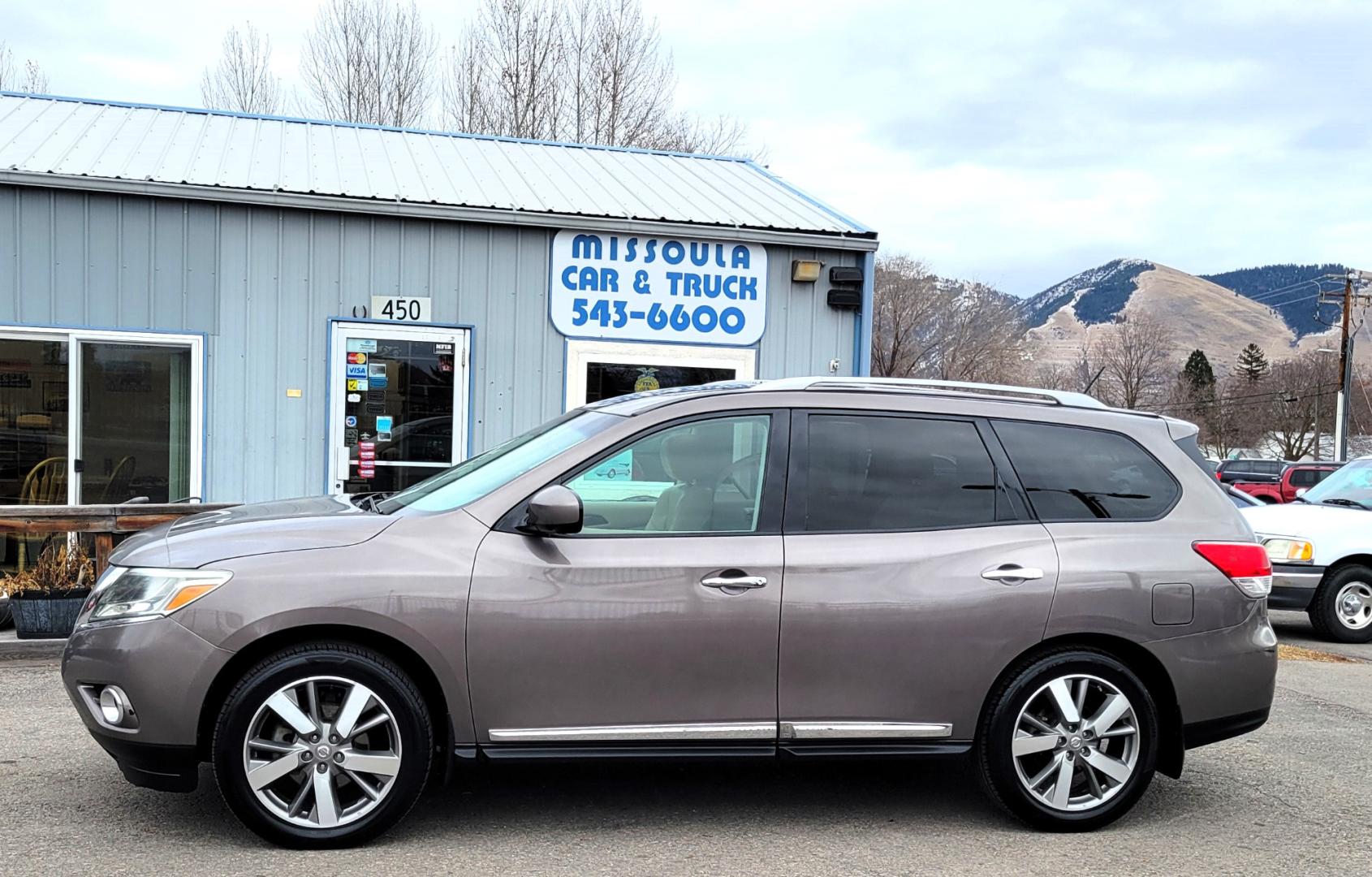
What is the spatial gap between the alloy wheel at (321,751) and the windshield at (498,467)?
76cm

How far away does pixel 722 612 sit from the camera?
4.29 metres

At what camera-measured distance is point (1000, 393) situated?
494 cm

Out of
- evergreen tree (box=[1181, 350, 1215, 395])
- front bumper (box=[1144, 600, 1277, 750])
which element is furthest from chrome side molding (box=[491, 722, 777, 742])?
evergreen tree (box=[1181, 350, 1215, 395])

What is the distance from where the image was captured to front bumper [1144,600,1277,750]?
460 centimetres

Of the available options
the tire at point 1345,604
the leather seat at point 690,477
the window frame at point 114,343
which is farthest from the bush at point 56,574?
the tire at point 1345,604

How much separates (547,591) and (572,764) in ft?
5.02

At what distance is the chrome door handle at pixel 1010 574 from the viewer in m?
4.49

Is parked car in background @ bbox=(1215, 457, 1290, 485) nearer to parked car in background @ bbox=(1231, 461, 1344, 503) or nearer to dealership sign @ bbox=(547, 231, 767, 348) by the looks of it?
parked car in background @ bbox=(1231, 461, 1344, 503)

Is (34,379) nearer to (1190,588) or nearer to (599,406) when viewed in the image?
(599,406)

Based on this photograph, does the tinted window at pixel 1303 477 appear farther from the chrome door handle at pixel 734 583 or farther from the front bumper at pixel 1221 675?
the chrome door handle at pixel 734 583

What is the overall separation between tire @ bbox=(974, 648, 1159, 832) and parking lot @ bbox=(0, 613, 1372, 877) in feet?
0.42

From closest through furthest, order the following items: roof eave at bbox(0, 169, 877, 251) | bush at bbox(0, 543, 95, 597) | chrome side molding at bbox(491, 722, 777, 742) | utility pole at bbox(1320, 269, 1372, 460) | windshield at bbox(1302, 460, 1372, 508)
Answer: chrome side molding at bbox(491, 722, 777, 742) → bush at bbox(0, 543, 95, 597) → roof eave at bbox(0, 169, 877, 251) → windshield at bbox(1302, 460, 1372, 508) → utility pole at bbox(1320, 269, 1372, 460)

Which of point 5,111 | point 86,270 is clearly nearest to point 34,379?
point 86,270

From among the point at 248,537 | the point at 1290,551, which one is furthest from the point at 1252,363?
the point at 248,537
